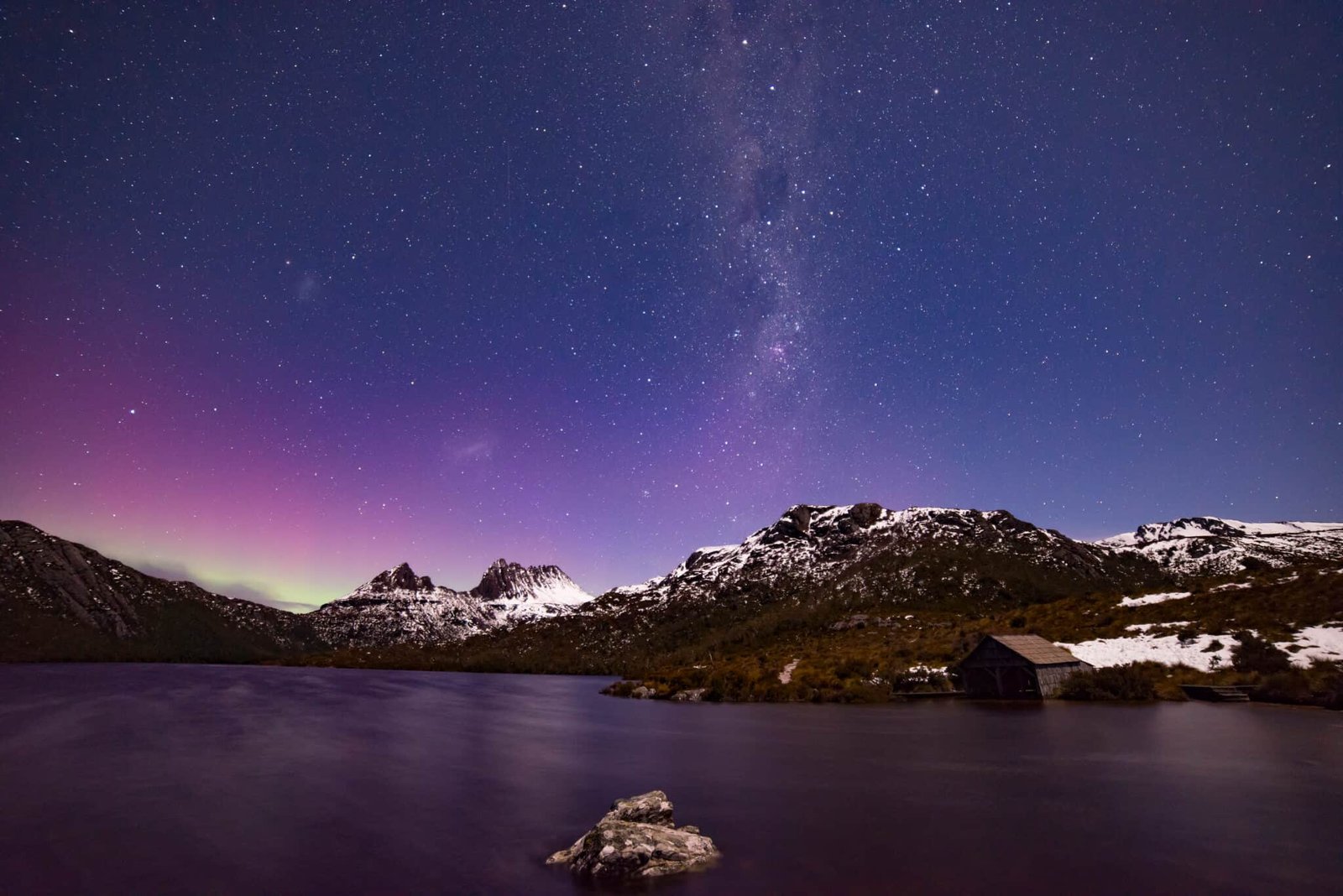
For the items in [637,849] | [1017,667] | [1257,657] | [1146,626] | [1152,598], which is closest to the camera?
[637,849]

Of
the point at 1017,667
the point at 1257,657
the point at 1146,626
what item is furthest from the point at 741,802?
the point at 1146,626

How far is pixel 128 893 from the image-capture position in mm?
13594

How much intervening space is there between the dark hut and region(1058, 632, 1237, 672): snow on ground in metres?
2.43

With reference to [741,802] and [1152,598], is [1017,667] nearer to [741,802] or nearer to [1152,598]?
[1152,598]

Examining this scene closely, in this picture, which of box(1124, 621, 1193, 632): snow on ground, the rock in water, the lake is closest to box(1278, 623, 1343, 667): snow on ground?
the lake

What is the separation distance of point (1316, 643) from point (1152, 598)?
22608 mm

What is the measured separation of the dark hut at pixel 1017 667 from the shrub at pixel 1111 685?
111 centimetres

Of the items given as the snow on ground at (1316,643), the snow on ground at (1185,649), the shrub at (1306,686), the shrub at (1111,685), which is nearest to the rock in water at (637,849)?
the shrub at (1306,686)

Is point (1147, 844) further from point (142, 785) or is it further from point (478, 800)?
point (142, 785)

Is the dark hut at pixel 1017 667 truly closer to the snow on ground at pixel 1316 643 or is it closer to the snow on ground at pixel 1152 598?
the snow on ground at pixel 1316 643

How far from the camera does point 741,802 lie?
20.2 meters

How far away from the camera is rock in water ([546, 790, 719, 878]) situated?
44.3 ft

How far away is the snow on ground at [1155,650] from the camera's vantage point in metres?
44.2

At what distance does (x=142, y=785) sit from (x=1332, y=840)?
38226mm
